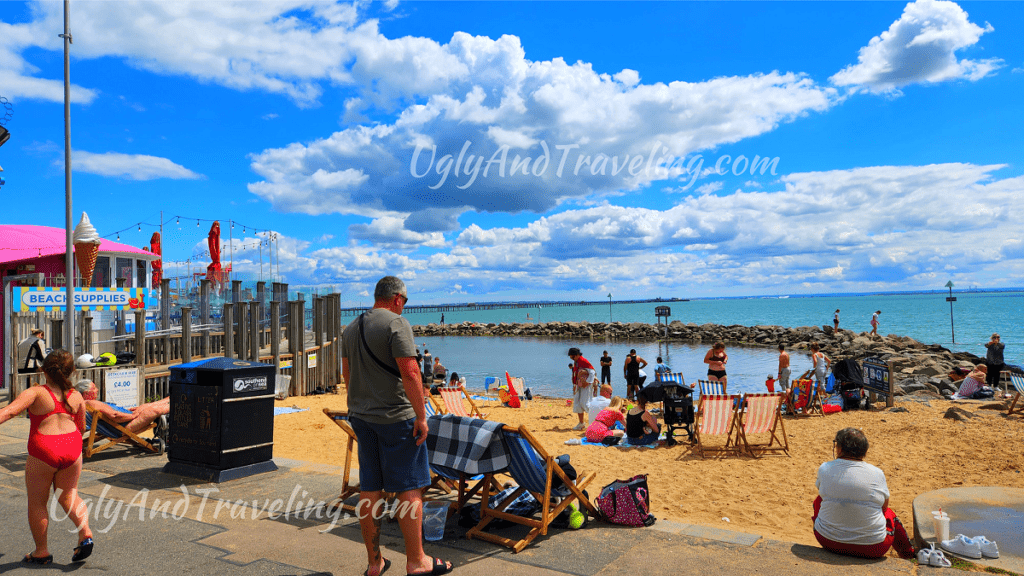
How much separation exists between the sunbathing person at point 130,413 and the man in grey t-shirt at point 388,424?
4236 mm

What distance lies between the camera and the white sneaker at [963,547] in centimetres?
359

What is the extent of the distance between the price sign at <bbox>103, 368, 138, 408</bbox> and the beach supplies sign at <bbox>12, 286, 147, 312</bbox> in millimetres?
2066

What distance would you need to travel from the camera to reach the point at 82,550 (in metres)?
3.57

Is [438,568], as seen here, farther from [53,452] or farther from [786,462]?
[786,462]

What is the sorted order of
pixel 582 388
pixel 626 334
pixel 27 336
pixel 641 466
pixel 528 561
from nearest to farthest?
pixel 528 561 < pixel 641 466 < pixel 582 388 < pixel 27 336 < pixel 626 334

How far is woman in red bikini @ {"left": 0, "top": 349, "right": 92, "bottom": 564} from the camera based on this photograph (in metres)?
3.50

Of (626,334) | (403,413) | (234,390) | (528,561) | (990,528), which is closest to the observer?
(403,413)

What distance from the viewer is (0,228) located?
62.4 ft

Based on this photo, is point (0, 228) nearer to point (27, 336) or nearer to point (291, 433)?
point (27, 336)

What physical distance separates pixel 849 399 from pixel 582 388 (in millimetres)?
5396

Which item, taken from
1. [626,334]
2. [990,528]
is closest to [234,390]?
[990,528]

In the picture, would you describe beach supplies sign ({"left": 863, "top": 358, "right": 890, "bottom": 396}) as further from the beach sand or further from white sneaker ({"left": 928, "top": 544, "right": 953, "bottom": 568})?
white sneaker ({"left": 928, "top": 544, "right": 953, "bottom": 568})

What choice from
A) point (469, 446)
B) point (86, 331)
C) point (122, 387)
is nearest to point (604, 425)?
point (469, 446)

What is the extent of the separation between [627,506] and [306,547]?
2.15m
